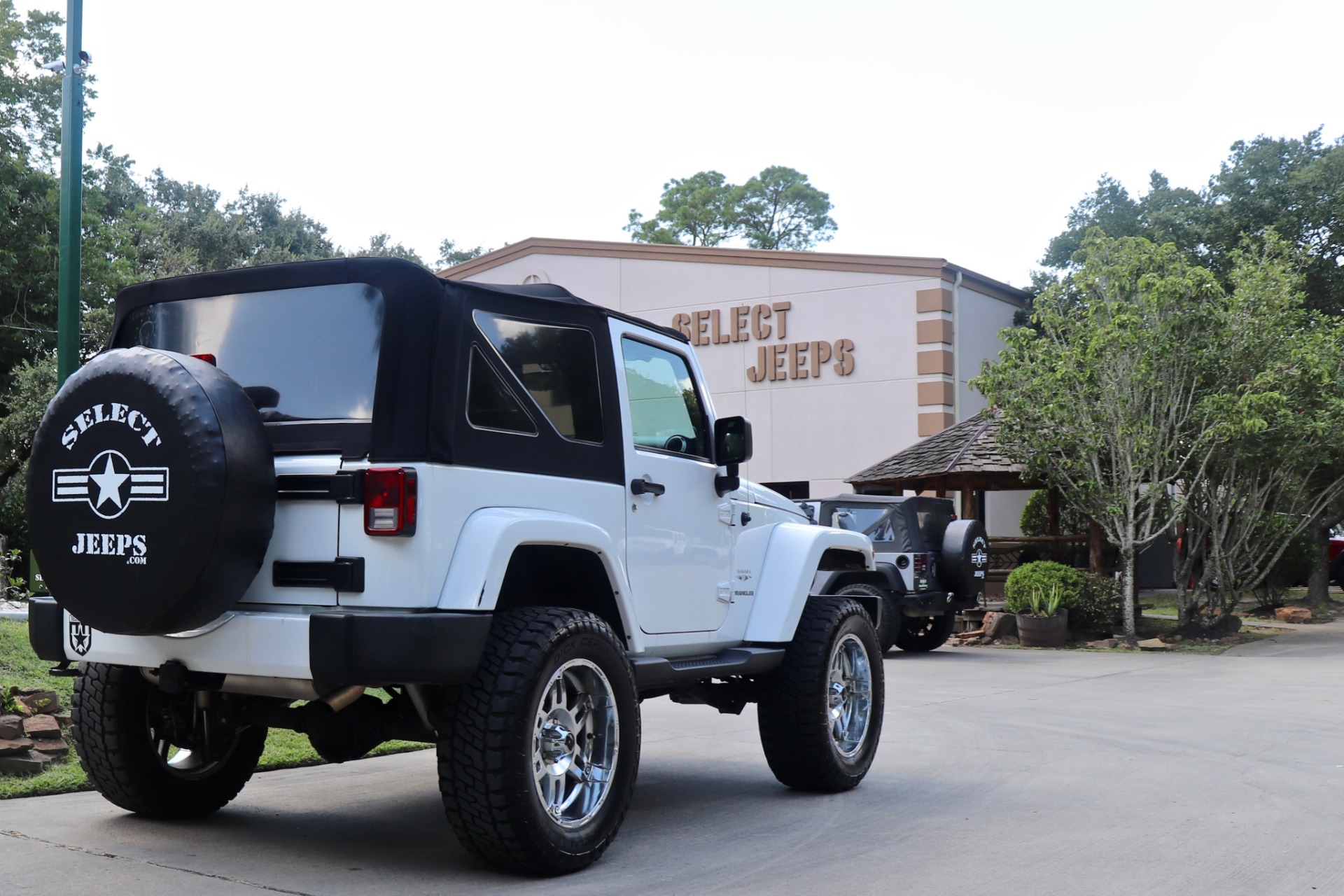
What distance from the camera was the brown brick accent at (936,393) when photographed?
25.7 metres

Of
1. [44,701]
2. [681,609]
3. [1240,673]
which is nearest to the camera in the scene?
[681,609]

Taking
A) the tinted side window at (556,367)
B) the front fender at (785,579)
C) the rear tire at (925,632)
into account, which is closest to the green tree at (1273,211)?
the rear tire at (925,632)

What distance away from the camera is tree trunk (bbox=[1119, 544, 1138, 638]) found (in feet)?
59.5

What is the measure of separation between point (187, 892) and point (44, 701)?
3.29 meters

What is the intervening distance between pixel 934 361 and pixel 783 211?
31833mm

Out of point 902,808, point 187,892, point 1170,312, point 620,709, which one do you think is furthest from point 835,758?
point 1170,312

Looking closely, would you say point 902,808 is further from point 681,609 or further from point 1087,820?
point 681,609

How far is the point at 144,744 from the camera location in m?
5.95

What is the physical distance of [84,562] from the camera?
5.00 metres

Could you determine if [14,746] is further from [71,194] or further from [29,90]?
[29,90]

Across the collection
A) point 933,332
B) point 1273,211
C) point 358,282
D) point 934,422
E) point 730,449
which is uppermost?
point 1273,211

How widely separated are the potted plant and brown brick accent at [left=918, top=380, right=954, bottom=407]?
793 centimetres

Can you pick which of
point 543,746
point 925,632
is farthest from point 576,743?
point 925,632

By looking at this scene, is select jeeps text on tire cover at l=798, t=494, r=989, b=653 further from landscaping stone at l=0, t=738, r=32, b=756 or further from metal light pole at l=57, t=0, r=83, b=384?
landscaping stone at l=0, t=738, r=32, b=756
